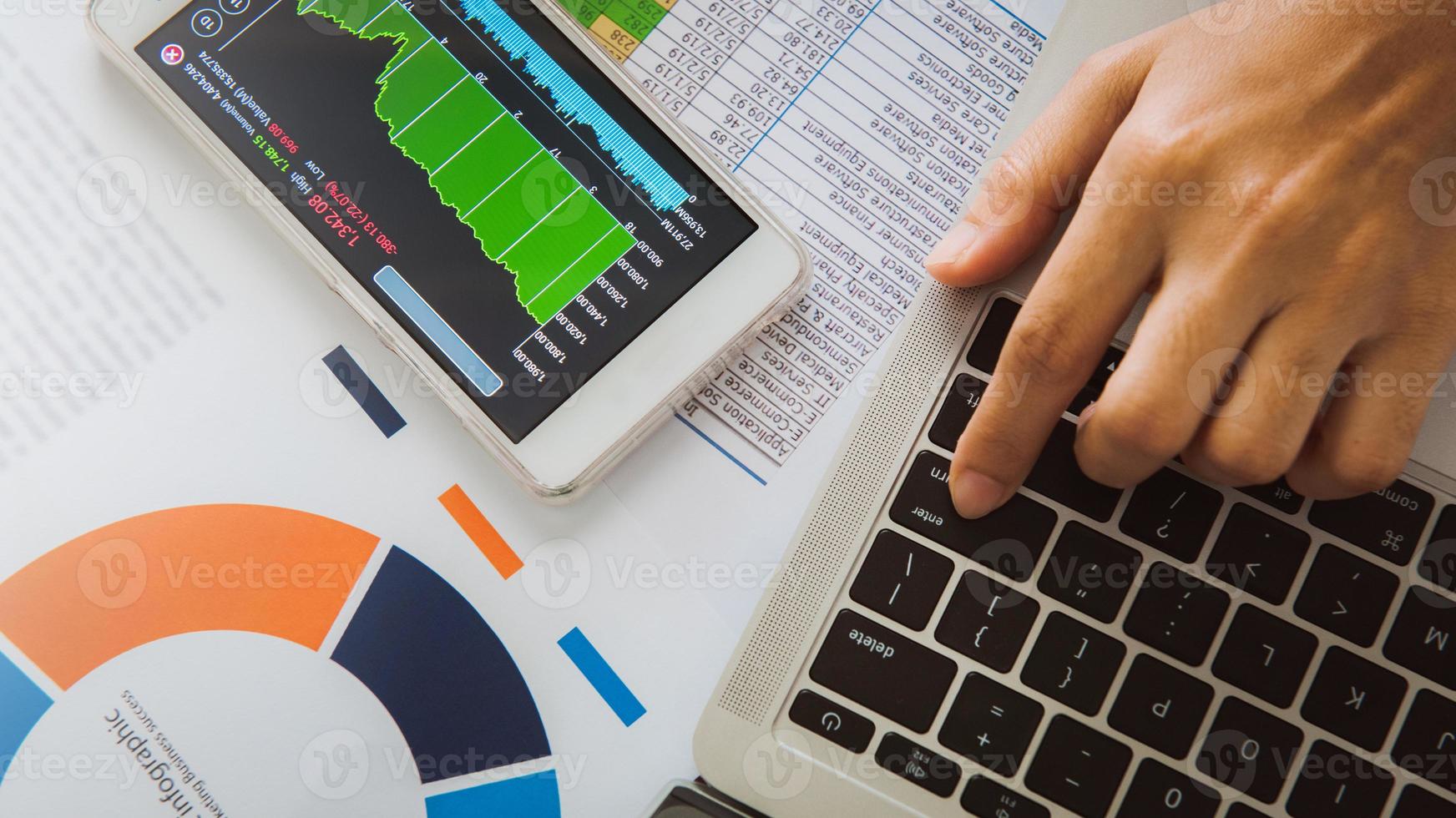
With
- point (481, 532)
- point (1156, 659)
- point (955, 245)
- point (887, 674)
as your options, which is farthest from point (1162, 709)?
point (481, 532)

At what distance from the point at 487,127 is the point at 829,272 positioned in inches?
8.2

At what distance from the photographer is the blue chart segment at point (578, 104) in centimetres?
49

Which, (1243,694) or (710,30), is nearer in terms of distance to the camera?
(1243,694)

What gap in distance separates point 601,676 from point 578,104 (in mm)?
314

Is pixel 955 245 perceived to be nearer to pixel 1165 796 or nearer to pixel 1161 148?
pixel 1161 148

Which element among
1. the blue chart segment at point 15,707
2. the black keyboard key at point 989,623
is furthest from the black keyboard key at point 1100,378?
the blue chart segment at point 15,707

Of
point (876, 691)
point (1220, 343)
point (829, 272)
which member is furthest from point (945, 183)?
point (876, 691)

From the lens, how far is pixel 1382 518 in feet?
1.36

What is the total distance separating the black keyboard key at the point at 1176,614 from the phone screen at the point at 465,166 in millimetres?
272

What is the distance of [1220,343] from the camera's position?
15.6 inches

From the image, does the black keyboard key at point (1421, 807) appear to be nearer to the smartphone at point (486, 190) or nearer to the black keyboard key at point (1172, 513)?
the black keyboard key at point (1172, 513)

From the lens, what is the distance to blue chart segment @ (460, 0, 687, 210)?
19.4 inches

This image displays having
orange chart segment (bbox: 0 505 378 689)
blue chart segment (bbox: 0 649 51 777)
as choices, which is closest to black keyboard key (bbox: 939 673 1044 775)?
orange chart segment (bbox: 0 505 378 689)

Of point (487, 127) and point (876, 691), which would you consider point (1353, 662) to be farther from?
point (487, 127)
